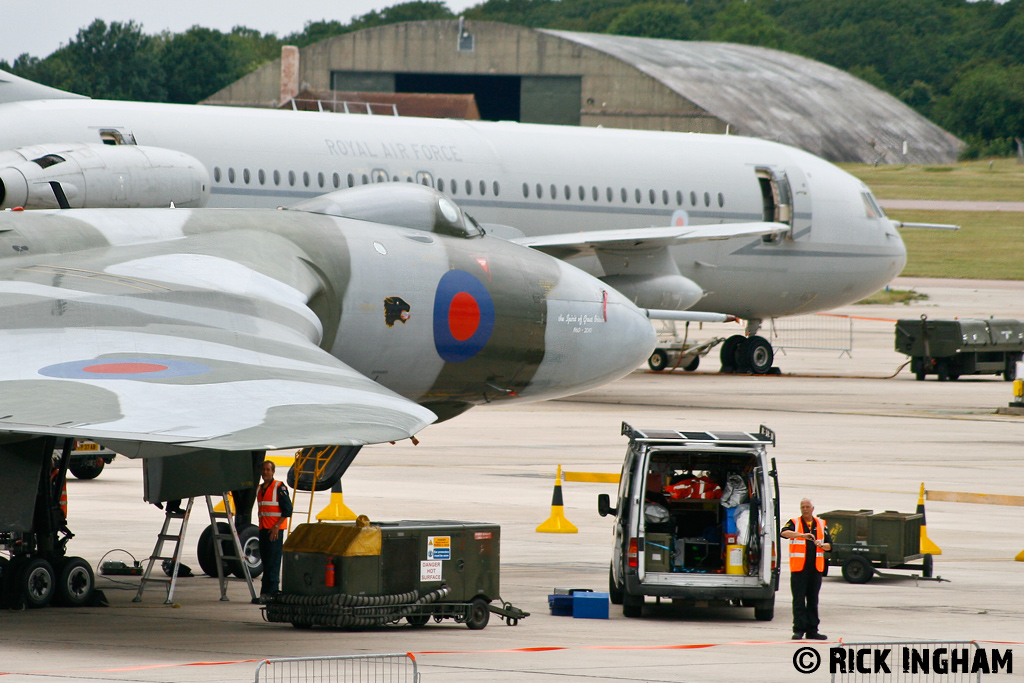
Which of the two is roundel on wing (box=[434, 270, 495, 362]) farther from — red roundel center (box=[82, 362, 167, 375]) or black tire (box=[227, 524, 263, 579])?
red roundel center (box=[82, 362, 167, 375])

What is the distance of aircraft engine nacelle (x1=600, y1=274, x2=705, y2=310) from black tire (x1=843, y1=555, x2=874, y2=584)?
16900mm

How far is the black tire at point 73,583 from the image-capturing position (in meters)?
14.5

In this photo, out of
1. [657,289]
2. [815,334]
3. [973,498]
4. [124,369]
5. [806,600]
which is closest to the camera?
[124,369]

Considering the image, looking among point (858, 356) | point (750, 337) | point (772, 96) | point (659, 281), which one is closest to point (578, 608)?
point (659, 281)

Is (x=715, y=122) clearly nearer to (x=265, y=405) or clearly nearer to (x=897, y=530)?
(x=897, y=530)

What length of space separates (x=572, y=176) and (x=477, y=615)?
20796 millimetres

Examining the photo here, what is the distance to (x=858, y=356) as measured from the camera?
4816cm

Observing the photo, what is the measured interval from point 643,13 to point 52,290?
154 meters

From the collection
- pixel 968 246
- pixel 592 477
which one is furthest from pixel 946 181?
pixel 592 477

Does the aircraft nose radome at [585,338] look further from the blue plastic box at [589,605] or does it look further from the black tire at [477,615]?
the black tire at [477,615]

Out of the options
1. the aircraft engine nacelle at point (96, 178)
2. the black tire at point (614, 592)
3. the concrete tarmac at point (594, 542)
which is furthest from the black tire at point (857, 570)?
the aircraft engine nacelle at point (96, 178)

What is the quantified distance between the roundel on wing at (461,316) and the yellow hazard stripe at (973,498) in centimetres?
772

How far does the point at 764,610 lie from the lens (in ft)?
49.1

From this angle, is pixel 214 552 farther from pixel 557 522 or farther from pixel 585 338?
pixel 557 522
